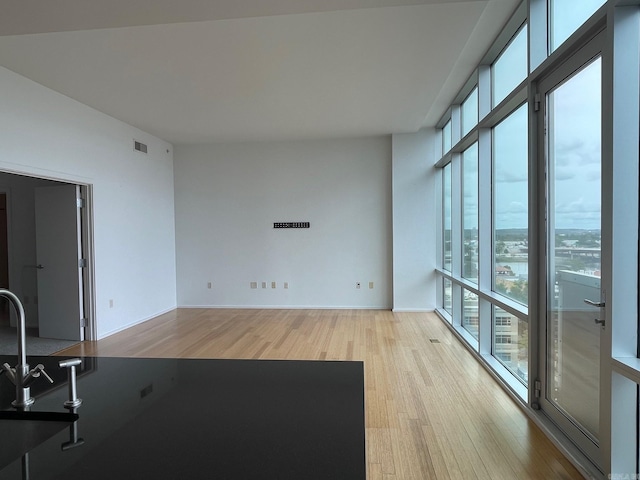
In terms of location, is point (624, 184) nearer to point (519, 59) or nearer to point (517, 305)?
point (517, 305)

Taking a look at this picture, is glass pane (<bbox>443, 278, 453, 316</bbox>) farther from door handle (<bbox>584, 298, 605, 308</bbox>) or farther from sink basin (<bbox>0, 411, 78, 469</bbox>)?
sink basin (<bbox>0, 411, 78, 469</bbox>)

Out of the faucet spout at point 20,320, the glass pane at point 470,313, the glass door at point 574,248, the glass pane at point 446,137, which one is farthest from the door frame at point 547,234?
the glass pane at point 446,137

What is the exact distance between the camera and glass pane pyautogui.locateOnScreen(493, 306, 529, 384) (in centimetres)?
318

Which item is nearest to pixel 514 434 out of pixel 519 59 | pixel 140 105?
pixel 519 59

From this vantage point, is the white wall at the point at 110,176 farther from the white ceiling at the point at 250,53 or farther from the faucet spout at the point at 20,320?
the faucet spout at the point at 20,320

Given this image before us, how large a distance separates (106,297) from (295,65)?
13.8ft

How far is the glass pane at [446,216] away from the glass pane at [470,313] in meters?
1.08

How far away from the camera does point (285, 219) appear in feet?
23.3

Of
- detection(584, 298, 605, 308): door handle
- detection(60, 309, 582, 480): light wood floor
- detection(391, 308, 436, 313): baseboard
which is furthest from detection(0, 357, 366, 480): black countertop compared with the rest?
detection(391, 308, 436, 313): baseboard

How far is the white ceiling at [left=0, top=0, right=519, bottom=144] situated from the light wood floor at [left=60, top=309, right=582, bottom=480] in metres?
2.73

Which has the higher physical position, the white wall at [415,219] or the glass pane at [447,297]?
the white wall at [415,219]

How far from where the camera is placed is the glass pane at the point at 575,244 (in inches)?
84.4

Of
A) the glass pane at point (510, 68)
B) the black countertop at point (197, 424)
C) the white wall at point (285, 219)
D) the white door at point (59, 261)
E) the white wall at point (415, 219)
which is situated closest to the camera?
the black countertop at point (197, 424)

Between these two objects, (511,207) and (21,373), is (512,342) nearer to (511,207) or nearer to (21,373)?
(511,207)
